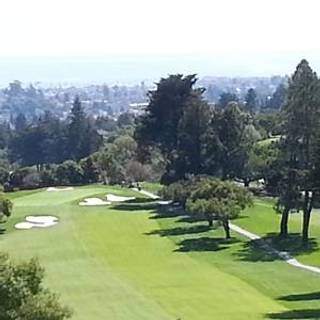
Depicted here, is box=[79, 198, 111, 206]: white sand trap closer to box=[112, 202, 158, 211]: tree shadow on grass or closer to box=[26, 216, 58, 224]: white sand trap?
box=[112, 202, 158, 211]: tree shadow on grass

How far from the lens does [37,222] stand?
59.8 m

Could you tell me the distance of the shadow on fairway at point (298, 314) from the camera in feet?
103

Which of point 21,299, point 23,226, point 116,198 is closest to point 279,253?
point 23,226

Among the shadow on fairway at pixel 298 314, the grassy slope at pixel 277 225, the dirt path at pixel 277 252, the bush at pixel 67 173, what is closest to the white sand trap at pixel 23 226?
the dirt path at pixel 277 252

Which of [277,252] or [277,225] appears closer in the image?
[277,252]

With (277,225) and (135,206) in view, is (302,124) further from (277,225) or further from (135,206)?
(135,206)

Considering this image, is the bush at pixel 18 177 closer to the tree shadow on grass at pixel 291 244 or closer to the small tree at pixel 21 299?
the tree shadow on grass at pixel 291 244

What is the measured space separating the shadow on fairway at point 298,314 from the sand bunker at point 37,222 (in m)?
27.6

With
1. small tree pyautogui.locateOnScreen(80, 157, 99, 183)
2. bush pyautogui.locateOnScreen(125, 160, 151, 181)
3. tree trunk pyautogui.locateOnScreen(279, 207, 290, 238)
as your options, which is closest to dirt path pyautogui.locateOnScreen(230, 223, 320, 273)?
tree trunk pyautogui.locateOnScreen(279, 207, 290, 238)

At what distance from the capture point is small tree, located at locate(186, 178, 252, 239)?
169 ft

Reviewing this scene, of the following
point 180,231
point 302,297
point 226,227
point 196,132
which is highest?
point 196,132

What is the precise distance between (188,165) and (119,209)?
377 inches

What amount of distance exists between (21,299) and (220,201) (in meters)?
33.4

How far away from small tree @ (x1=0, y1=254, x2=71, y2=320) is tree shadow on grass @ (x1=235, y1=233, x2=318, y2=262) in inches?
998
